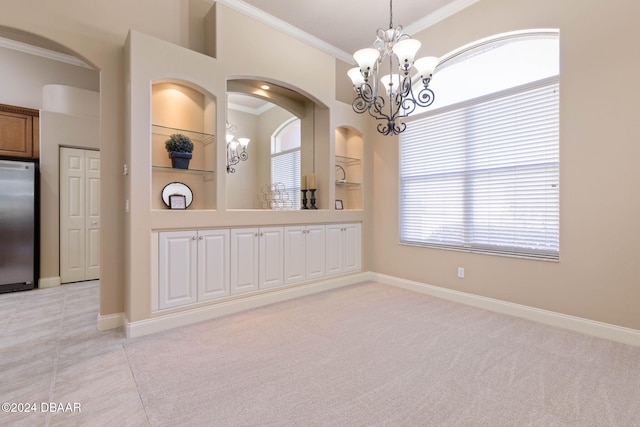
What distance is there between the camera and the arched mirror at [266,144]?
3840 millimetres

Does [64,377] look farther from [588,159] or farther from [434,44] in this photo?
[434,44]

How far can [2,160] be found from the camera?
13.8 ft

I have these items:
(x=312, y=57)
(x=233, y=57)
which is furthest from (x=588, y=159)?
(x=233, y=57)

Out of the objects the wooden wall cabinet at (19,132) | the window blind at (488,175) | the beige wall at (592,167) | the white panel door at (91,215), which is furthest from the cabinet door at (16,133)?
the beige wall at (592,167)

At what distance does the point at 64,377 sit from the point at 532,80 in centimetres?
480

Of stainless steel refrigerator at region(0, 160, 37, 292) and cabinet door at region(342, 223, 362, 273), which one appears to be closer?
stainless steel refrigerator at region(0, 160, 37, 292)

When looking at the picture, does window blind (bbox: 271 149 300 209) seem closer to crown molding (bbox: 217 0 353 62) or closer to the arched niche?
the arched niche

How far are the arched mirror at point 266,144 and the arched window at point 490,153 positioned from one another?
1.57 m

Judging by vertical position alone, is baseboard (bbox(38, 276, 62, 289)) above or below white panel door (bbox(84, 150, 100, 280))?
below

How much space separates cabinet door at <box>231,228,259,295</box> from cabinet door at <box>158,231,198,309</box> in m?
0.43

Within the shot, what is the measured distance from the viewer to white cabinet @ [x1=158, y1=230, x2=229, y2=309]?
2924mm

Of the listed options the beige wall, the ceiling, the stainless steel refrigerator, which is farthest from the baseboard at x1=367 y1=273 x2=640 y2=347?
the stainless steel refrigerator

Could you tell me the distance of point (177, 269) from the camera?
9.81 ft

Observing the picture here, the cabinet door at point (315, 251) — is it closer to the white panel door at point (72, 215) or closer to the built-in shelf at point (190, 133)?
the built-in shelf at point (190, 133)
